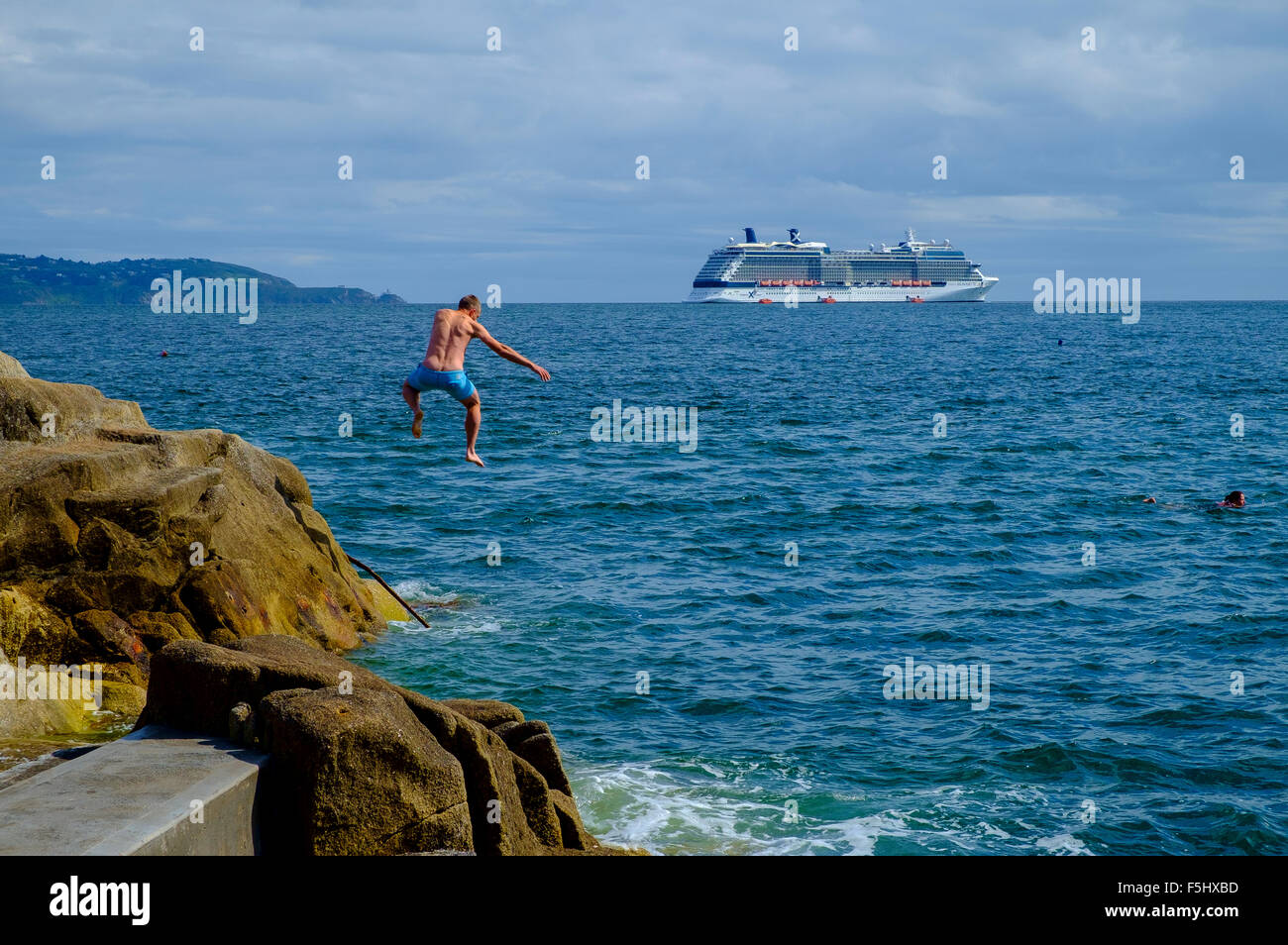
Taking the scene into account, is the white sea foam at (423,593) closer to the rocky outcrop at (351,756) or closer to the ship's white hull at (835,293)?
the rocky outcrop at (351,756)

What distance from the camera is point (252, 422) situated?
37.1 m

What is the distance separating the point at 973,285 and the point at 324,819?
648 ft

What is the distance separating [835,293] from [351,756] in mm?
181363

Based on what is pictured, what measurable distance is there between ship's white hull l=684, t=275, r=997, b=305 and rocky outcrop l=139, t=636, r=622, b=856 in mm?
176121

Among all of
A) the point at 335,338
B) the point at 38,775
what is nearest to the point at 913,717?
the point at 38,775

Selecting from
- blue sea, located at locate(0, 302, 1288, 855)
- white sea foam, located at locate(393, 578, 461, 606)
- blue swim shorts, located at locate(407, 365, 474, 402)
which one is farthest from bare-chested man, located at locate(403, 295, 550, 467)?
white sea foam, located at locate(393, 578, 461, 606)

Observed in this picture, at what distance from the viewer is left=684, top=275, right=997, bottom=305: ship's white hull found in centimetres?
18238

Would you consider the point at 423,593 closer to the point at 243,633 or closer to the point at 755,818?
the point at 243,633

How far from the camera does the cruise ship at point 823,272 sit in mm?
179750

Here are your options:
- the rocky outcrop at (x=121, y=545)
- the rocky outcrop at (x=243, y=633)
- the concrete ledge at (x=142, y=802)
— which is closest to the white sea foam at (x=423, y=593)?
the rocky outcrop at (x=243, y=633)

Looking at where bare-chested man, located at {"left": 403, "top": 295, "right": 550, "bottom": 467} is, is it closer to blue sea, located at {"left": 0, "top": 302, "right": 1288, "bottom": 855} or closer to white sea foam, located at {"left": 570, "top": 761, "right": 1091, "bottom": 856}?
white sea foam, located at {"left": 570, "top": 761, "right": 1091, "bottom": 856}

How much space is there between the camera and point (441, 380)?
37.3 ft

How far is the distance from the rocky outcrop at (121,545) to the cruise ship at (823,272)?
168 metres

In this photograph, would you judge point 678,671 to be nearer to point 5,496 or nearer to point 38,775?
point 5,496
